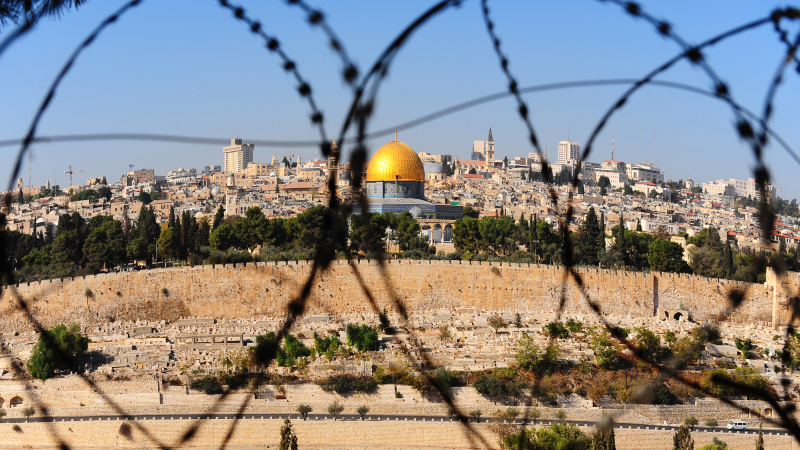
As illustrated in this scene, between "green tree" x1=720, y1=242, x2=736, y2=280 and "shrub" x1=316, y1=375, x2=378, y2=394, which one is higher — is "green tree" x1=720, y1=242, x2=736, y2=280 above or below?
above

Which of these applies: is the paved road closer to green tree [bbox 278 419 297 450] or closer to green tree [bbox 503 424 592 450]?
green tree [bbox 503 424 592 450]

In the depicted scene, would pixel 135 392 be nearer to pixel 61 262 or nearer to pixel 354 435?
pixel 354 435

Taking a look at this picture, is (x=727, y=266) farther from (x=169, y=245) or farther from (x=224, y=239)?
(x=169, y=245)

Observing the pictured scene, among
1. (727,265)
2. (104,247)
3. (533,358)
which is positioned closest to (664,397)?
(533,358)

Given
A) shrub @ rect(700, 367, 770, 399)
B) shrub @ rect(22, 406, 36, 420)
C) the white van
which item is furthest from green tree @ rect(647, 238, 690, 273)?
shrub @ rect(22, 406, 36, 420)

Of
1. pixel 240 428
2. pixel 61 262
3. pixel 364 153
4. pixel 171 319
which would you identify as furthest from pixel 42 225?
pixel 364 153
